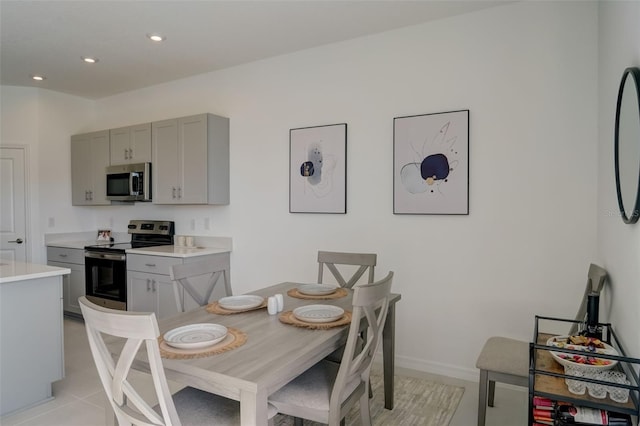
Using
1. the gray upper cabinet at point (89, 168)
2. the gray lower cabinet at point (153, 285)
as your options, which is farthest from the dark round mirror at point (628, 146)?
the gray upper cabinet at point (89, 168)

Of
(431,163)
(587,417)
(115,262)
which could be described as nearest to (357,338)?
(587,417)

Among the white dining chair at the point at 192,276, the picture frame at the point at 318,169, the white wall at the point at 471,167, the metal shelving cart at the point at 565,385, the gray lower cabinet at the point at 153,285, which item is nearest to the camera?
the metal shelving cart at the point at 565,385

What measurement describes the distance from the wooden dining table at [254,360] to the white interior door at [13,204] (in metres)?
3.96

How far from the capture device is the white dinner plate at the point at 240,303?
2064 mm

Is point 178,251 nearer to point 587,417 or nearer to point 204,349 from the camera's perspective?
point 204,349

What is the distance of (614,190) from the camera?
1.98 m

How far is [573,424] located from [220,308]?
1.62 metres

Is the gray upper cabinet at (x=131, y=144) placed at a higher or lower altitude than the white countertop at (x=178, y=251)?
higher

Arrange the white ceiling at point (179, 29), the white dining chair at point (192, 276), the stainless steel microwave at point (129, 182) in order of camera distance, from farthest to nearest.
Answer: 1. the stainless steel microwave at point (129, 182)
2. the white ceiling at point (179, 29)
3. the white dining chair at point (192, 276)

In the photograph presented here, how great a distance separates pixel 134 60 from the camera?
3820 millimetres

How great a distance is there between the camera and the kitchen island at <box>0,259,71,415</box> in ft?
8.03

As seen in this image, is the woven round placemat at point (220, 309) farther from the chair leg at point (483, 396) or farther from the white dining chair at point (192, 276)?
the chair leg at point (483, 396)

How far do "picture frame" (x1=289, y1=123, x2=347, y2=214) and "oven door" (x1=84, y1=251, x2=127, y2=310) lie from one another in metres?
1.99

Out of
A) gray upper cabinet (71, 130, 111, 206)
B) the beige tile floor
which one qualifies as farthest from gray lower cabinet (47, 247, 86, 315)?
the beige tile floor
